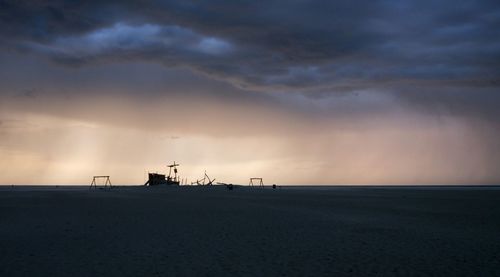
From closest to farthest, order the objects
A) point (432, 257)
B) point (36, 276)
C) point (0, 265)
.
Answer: point (36, 276)
point (0, 265)
point (432, 257)

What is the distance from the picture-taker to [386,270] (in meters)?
12.5

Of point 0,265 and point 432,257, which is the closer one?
point 0,265

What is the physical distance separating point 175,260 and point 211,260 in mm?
1084

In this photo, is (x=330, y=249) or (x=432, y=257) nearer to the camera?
(x=432, y=257)

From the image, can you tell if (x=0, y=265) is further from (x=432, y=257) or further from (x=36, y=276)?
(x=432, y=257)

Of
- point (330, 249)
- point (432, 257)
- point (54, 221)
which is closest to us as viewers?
point (432, 257)

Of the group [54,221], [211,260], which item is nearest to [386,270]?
[211,260]

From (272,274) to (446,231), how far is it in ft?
40.2

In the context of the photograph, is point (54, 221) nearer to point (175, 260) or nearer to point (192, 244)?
point (192, 244)

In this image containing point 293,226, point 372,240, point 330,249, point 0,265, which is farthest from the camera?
point 293,226

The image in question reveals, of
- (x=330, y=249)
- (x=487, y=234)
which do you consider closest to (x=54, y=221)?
(x=330, y=249)

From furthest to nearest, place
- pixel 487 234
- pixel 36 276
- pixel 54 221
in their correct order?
pixel 54 221 → pixel 487 234 → pixel 36 276

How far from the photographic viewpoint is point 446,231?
20906 millimetres

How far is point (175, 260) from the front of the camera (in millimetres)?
13805
